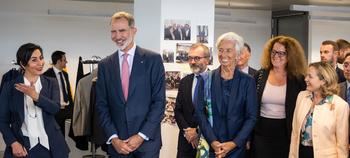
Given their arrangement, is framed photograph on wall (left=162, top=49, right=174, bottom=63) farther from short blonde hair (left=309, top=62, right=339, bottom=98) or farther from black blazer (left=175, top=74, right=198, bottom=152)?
short blonde hair (left=309, top=62, right=339, bottom=98)

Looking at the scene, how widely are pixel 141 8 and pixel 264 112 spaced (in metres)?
1.91

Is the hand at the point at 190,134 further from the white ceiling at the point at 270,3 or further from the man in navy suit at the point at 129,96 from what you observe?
the white ceiling at the point at 270,3

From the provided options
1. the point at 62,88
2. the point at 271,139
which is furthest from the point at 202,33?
the point at 62,88

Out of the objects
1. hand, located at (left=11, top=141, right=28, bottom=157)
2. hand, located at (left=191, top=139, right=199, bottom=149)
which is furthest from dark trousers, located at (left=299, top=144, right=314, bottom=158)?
hand, located at (left=11, top=141, right=28, bottom=157)

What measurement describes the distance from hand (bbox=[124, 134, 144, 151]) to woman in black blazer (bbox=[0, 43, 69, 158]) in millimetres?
824

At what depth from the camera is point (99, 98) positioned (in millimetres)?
3266

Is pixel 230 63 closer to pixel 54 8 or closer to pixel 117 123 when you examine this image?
pixel 117 123

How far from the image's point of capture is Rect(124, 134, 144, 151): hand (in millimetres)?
3102

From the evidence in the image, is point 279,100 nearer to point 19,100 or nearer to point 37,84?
point 37,84

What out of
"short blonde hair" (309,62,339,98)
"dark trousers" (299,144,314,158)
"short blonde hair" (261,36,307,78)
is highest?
"short blonde hair" (261,36,307,78)

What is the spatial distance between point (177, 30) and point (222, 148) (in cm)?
182

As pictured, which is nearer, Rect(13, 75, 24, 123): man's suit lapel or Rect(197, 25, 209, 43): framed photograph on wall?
Rect(13, 75, 24, 123): man's suit lapel

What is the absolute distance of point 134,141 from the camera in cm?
310

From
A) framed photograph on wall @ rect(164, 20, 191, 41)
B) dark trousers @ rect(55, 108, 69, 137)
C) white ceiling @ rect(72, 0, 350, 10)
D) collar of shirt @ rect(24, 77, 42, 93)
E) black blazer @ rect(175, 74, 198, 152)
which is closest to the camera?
collar of shirt @ rect(24, 77, 42, 93)
